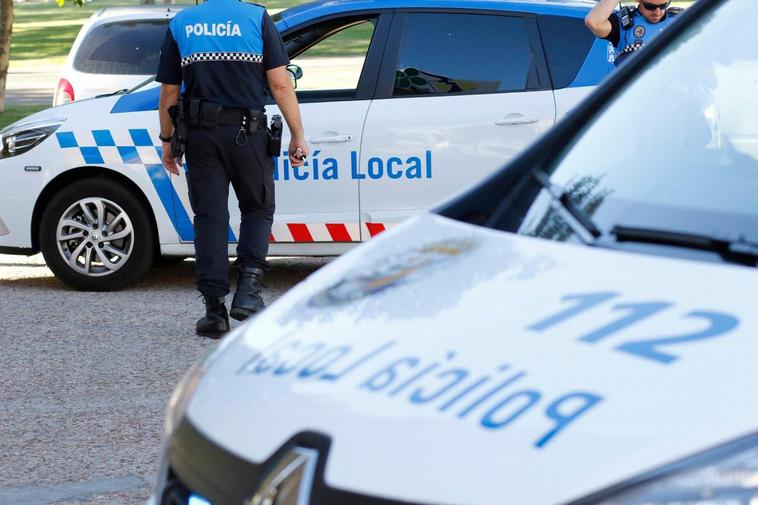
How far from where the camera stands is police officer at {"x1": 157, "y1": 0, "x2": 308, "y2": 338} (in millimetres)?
6547

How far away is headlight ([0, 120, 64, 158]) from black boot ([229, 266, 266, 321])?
1.67m

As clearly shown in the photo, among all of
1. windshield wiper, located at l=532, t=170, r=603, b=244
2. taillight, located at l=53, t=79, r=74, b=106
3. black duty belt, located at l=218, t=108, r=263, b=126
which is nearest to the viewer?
windshield wiper, located at l=532, t=170, r=603, b=244

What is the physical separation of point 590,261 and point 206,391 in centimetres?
62

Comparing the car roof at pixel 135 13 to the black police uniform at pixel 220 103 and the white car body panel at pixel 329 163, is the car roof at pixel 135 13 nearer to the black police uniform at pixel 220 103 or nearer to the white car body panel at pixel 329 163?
the white car body panel at pixel 329 163

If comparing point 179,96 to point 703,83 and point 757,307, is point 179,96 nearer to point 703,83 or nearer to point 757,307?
point 703,83

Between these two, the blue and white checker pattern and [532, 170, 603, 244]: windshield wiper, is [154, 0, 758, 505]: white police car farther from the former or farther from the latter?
the blue and white checker pattern

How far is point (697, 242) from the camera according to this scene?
2193mm


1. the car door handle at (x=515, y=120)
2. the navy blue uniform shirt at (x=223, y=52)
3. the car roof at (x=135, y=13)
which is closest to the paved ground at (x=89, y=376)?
the navy blue uniform shirt at (x=223, y=52)

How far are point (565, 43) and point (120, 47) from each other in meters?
5.07

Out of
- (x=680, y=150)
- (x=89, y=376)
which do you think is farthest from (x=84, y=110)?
(x=680, y=150)

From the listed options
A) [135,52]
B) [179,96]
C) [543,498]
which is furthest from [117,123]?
[543,498]

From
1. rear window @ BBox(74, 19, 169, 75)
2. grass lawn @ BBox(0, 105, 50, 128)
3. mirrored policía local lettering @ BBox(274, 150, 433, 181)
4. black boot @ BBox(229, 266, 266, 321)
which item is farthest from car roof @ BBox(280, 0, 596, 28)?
grass lawn @ BBox(0, 105, 50, 128)

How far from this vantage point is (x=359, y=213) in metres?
7.85

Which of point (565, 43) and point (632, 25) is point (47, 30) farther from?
point (632, 25)
